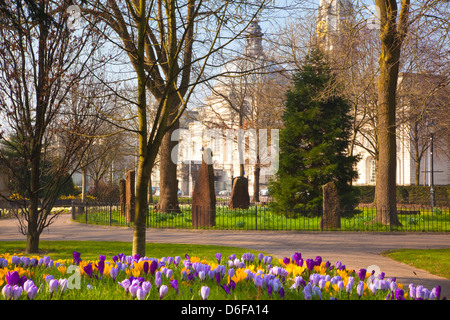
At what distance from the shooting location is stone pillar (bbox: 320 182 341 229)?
17.1 m

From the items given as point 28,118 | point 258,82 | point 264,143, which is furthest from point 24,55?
point 264,143

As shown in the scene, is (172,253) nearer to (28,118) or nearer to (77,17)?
(28,118)

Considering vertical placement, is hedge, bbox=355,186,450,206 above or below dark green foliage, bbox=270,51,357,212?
below

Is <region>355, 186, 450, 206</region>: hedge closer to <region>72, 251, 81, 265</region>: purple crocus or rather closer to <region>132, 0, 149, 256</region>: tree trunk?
<region>132, 0, 149, 256</region>: tree trunk

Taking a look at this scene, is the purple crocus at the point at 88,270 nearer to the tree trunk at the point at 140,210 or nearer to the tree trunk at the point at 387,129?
the tree trunk at the point at 140,210

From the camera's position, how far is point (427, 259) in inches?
404

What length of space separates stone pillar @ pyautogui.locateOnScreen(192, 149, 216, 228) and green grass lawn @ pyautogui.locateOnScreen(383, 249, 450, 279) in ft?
25.4

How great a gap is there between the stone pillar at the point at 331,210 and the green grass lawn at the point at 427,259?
5.36 metres

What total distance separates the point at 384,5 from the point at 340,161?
21.8 ft

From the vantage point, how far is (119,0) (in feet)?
38.3

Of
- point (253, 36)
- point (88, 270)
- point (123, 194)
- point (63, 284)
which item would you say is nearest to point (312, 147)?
point (123, 194)

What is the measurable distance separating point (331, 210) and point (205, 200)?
458 cm

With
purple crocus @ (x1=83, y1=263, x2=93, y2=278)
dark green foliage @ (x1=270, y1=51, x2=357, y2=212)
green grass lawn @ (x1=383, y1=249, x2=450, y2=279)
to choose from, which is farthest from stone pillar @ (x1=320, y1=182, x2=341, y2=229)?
purple crocus @ (x1=83, y1=263, x2=93, y2=278)

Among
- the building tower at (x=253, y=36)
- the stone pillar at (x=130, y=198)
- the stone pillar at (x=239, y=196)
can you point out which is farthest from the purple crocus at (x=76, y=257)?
the stone pillar at (x=239, y=196)
